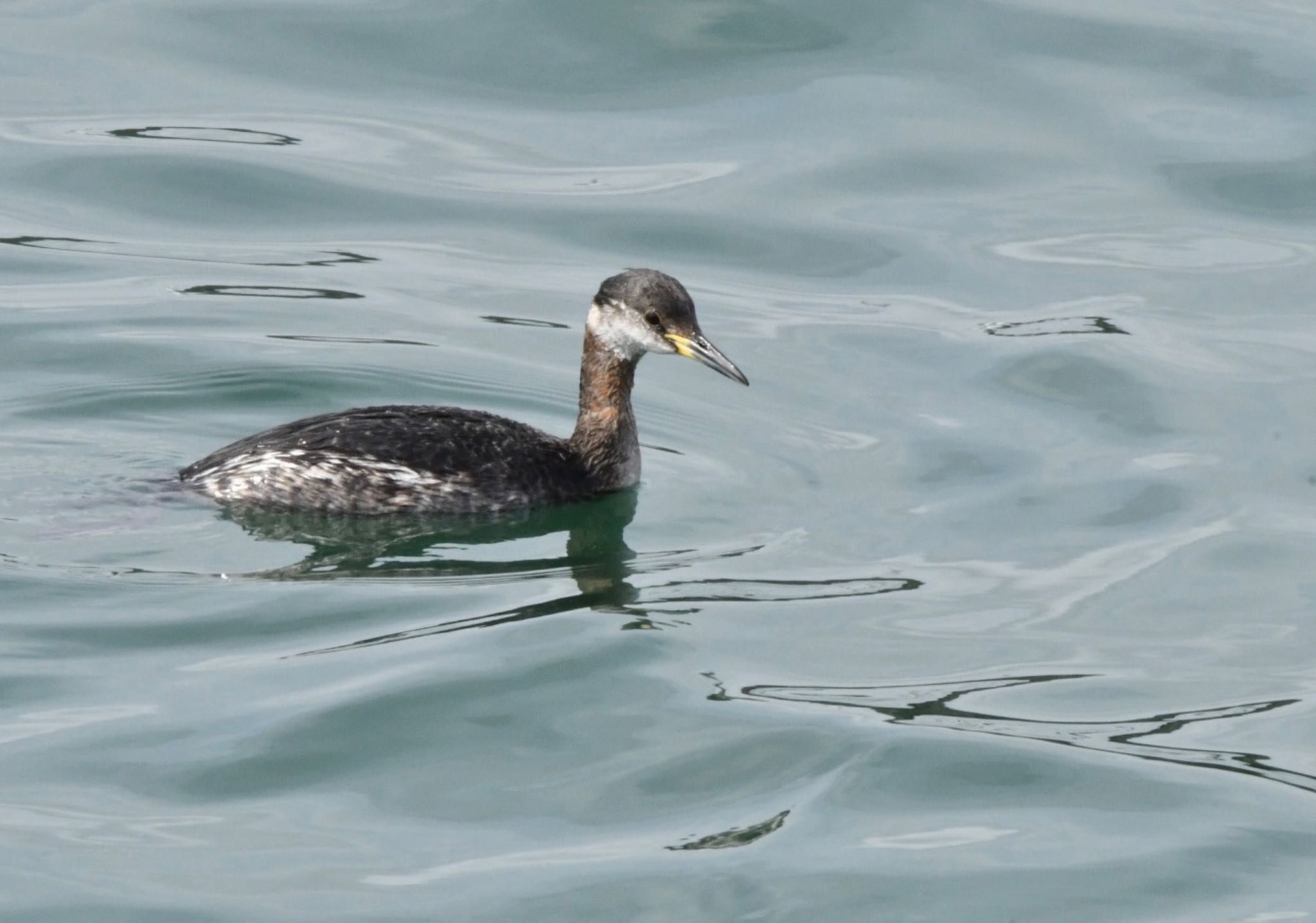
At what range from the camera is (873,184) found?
15.4 metres

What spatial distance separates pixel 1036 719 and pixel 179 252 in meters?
7.66

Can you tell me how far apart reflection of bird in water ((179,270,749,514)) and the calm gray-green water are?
0.18m

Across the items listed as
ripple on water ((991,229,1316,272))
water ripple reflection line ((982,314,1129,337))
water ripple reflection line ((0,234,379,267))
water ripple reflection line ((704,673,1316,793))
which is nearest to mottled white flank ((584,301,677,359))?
water ripple reflection line ((704,673,1316,793))

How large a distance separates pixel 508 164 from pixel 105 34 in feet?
12.3

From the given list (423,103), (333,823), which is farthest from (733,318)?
(333,823)

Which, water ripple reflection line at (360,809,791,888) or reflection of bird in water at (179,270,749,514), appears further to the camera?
reflection of bird in water at (179,270,749,514)

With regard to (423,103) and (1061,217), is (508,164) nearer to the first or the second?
(423,103)

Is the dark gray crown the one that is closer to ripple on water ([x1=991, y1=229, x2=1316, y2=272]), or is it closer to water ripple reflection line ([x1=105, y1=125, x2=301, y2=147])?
ripple on water ([x1=991, y1=229, x2=1316, y2=272])

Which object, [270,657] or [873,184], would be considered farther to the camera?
[873,184]

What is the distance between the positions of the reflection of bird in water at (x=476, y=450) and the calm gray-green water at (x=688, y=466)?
0.58ft

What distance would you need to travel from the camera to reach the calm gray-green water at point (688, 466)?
24.4 ft

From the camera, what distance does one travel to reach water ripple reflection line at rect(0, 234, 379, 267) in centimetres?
1406

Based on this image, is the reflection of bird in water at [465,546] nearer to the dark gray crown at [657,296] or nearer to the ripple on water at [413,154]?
the dark gray crown at [657,296]

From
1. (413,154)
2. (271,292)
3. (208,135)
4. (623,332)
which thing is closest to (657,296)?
(623,332)
